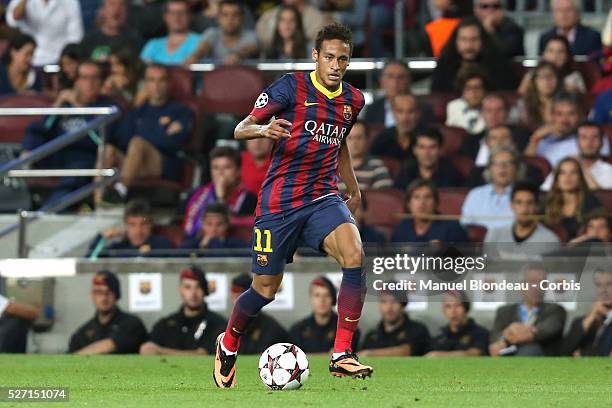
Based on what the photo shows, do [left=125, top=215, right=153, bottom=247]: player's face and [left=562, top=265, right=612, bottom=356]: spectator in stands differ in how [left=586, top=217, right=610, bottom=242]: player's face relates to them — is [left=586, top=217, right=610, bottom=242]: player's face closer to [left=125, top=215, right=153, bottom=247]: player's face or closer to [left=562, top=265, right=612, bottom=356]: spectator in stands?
[left=562, top=265, right=612, bottom=356]: spectator in stands

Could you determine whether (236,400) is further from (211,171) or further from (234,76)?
(234,76)

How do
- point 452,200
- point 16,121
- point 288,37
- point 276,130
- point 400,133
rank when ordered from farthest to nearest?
point 288,37 → point 16,121 → point 400,133 → point 452,200 → point 276,130

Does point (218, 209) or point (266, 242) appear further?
point (218, 209)

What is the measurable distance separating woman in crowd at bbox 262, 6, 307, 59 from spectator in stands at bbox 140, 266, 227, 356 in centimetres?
375

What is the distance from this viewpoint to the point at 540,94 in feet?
47.5

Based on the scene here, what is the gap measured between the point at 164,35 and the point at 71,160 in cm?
296

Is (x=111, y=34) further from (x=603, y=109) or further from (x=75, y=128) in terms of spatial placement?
(x=603, y=109)

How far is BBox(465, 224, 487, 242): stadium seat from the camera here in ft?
42.2

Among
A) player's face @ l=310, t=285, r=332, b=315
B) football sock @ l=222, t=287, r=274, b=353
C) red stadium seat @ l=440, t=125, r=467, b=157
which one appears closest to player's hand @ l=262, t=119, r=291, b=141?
football sock @ l=222, t=287, r=274, b=353

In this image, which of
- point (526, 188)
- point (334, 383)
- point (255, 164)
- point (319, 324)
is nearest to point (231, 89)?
point (255, 164)

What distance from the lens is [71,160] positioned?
14.5 meters

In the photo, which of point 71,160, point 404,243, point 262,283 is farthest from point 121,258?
point 262,283

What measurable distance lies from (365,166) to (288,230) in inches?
223

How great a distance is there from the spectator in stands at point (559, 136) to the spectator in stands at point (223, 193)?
117 inches
